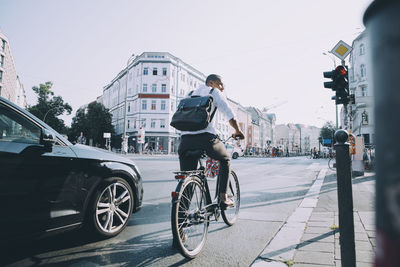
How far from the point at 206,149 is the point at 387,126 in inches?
103

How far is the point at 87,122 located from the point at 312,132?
417 feet

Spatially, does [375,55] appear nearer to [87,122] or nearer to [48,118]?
[87,122]

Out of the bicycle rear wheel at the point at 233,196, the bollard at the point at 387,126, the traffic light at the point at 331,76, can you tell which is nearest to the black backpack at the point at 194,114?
the bicycle rear wheel at the point at 233,196

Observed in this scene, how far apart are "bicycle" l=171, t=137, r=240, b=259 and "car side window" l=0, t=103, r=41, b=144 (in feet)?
4.91

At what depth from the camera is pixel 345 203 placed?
205 cm

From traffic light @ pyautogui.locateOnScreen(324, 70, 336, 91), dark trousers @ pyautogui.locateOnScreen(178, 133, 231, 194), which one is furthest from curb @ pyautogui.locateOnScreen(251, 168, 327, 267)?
traffic light @ pyautogui.locateOnScreen(324, 70, 336, 91)

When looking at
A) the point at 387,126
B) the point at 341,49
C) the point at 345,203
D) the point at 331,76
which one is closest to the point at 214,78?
the point at 331,76

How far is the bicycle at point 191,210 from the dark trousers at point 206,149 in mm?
70

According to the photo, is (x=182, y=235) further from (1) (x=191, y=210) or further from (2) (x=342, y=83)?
(2) (x=342, y=83)

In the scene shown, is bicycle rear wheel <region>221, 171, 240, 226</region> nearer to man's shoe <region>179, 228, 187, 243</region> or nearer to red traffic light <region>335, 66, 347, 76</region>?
man's shoe <region>179, 228, 187, 243</region>

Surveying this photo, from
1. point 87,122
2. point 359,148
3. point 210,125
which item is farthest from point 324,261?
point 87,122

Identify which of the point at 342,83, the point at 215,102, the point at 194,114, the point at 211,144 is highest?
the point at 342,83

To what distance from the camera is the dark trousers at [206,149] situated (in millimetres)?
3100

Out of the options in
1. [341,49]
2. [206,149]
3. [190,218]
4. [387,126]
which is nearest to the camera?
[387,126]
